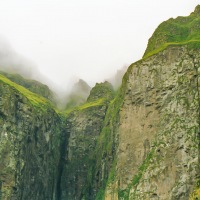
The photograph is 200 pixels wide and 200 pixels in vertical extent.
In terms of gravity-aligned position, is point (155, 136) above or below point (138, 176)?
above

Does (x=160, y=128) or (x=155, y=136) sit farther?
(x=155, y=136)

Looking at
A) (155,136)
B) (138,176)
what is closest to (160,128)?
(155,136)

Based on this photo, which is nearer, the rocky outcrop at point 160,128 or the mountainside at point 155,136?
the rocky outcrop at point 160,128

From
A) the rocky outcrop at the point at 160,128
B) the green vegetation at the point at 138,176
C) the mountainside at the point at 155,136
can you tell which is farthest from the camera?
the green vegetation at the point at 138,176

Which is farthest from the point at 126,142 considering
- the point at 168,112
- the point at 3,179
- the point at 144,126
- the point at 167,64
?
the point at 3,179

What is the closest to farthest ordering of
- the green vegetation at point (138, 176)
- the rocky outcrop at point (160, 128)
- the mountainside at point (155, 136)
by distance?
the rocky outcrop at point (160, 128), the mountainside at point (155, 136), the green vegetation at point (138, 176)

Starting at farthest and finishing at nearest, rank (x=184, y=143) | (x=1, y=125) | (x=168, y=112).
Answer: (x=1, y=125) < (x=168, y=112) < (x=184, y=143)

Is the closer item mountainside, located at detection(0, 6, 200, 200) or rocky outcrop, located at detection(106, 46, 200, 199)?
rocky outcrop, located at detection(106, 46, 200, 199)

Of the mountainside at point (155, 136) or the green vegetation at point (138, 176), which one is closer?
the mountainside at point (155, 136)

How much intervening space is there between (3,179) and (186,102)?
86.2 metres

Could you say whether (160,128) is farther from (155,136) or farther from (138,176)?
(138,176)

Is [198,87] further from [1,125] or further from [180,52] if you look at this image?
[1,125]

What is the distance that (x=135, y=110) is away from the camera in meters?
176

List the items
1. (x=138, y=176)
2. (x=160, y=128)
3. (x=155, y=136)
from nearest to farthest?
(x=138, y=176) → (x=160, y=128) → (x=155, y=136)
